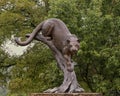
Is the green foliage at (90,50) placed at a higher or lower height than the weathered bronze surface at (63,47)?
lower

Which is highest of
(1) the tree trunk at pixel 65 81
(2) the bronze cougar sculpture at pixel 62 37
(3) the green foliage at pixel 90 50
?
(2) the bronze cougar sculpture at pixel 62 37

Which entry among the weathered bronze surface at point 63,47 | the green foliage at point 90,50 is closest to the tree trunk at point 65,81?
the weathered bronze surface at point 63,47

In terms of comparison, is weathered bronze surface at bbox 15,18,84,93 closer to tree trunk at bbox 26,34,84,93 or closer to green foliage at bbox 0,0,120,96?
tree trunk at bbox 26,34,84,93

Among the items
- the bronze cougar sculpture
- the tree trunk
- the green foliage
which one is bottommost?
the green foliage

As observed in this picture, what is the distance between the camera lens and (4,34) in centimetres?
1945

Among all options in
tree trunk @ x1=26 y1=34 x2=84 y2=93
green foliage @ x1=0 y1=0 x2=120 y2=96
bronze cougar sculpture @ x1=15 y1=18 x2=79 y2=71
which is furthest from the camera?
green foliage @ x1=0 y1=0 x2=120 y2=96

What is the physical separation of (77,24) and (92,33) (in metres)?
0.63

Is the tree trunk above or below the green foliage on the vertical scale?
above

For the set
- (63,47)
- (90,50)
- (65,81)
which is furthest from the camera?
(90,50)

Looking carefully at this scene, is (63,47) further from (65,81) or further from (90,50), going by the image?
(90,50)

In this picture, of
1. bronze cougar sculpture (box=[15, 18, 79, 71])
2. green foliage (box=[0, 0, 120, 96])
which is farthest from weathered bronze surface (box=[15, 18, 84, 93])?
green foliage (box=[0, 0, 120, 96])

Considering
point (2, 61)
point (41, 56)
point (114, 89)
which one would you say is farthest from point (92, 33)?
point (2, 61)

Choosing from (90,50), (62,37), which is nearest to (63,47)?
(62,37)

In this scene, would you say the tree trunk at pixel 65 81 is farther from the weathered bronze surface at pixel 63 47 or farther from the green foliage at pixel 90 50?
the green foliage at pixel 90 50
